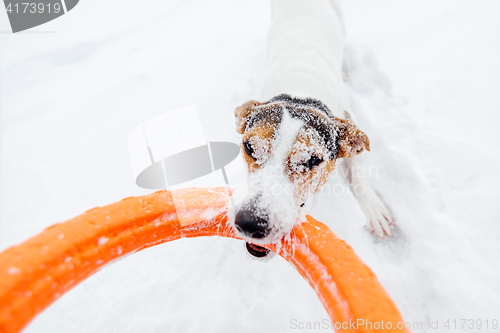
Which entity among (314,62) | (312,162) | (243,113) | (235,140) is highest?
(314,62)

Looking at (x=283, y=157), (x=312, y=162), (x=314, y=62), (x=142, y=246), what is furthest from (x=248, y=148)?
(x=314, y=62)

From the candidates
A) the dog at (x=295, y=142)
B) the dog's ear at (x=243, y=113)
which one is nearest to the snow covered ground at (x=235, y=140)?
the dog at (x=295, y=142)

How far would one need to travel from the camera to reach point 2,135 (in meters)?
4.16

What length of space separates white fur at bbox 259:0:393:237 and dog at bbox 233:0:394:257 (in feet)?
0.04

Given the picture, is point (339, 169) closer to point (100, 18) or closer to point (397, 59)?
point (397, 59)

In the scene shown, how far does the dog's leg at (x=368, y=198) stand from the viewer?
2686 millimetres

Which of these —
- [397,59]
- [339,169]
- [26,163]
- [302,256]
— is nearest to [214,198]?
[302,256]

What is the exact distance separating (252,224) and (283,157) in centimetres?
59

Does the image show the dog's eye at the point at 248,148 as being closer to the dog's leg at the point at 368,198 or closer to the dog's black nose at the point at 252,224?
the dog's black nose at the point at 252,224

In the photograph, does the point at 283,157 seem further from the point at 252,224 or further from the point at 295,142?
the point at 252,224

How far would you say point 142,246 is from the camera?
5.86 ft

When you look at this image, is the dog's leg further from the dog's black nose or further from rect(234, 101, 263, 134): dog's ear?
the dog's black nose

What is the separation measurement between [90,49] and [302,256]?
21.3ft

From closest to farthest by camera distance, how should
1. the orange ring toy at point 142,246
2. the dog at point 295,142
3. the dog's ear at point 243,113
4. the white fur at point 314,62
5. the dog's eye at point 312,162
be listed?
1. the orange ring toy at point 142,246
2. the dog at point 295,142
3. the dog's eye at point 312,162
4. the dog's ear at point 243,113
5. the white fur at point 314,62
